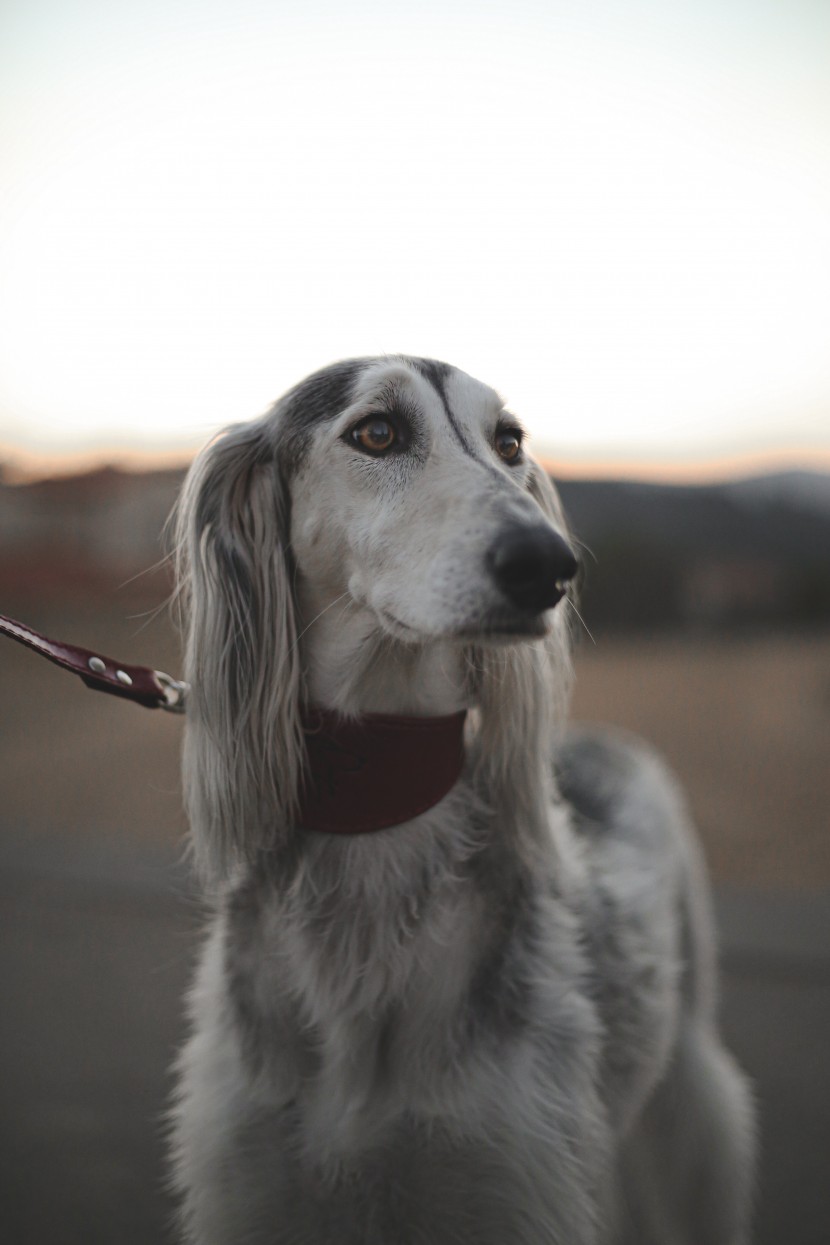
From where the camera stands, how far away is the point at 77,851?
530 cm

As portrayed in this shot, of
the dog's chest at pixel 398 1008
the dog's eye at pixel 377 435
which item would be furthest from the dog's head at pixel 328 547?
the dog's chest at pixel 398 1008

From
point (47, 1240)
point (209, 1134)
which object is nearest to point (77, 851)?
point (47, 1240)

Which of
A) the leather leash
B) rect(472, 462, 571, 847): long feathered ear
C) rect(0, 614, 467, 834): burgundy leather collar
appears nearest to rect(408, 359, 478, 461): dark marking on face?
rect(472, 462, 571, 847): long feathered ear

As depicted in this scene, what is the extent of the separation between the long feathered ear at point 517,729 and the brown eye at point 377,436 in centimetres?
39

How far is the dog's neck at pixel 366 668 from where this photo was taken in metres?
1.73

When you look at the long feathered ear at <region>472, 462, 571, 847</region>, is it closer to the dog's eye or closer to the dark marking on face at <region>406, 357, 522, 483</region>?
the dark marking on face at <region>406, 357, 522, 483</region>

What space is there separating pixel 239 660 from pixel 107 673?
249mm

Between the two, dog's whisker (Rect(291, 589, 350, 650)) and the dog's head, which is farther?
dog's whisker (Rect(291, 589, 350, 650))

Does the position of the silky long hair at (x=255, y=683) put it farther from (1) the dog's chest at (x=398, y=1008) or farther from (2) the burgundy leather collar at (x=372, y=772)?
(1) the dog's chest at (x=398, y=1008)

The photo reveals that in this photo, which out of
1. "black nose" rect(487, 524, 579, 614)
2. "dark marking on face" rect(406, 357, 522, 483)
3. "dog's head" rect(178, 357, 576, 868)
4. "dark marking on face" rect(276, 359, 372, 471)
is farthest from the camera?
"dark marking on face" rect(276, 359, 372, 471)

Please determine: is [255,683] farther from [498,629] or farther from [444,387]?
[444,387]

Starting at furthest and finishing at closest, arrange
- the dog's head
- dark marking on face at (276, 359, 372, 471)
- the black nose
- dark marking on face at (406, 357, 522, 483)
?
dark marking on face at (276, 359, 372, 471), dark marking on face at (406, 357, 522, 483), the dog's head, the black nose

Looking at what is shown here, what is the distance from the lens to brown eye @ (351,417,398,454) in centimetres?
168

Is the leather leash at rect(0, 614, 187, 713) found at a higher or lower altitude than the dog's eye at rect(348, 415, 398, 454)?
lower
